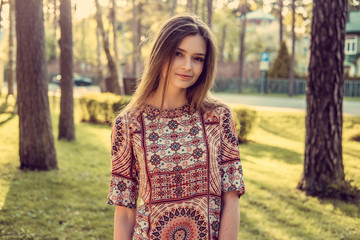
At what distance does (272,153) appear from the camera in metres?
10.8

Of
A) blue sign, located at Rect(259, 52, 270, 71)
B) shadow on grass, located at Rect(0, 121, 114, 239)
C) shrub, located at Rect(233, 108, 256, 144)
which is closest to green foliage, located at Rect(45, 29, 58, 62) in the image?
blue sign, located at Rect(259, 52, 270, 71)

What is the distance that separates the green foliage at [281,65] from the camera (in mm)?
31938

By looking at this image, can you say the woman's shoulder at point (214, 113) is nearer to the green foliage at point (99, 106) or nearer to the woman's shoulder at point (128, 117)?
the woman's shoulder at point (128, 117)

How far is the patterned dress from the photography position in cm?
199

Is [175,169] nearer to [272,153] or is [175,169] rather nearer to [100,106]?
[272,153]

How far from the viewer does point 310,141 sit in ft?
21.0

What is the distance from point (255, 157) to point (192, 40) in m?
8.38

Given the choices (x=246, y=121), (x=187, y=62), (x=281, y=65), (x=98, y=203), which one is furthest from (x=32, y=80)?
(x=281, y=65)

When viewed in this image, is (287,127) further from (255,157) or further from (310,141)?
(310,141)

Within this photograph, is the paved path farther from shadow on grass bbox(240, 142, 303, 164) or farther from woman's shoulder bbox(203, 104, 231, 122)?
woman's shoulder bbox(203, 104, 231, 122)

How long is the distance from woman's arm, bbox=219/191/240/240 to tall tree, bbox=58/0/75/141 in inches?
343

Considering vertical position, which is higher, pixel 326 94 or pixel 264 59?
pixel 264 59

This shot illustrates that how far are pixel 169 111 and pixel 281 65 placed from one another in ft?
105

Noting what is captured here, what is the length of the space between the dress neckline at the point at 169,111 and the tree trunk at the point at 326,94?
4.60m
